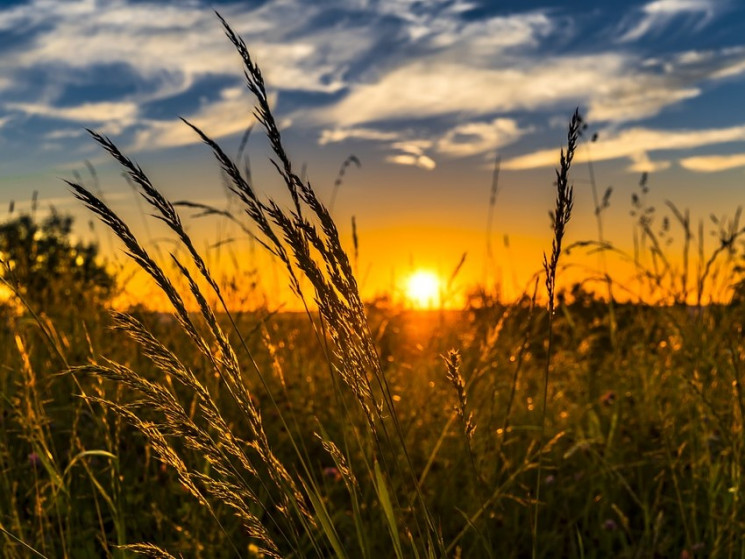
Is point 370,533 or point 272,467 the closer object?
point 272,467

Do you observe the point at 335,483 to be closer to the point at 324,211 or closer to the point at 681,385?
the point at 681,385

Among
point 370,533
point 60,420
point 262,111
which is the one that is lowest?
point 370,533

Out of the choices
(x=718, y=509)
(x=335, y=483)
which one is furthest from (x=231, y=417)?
(x=718, y=509)

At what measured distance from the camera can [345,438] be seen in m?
1.69

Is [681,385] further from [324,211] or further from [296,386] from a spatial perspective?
[324,211]

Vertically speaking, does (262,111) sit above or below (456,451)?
above

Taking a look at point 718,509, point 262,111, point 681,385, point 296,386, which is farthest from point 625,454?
point 262,111

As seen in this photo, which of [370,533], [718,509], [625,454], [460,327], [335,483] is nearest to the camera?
[370,533]

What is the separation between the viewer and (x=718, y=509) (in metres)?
2.82

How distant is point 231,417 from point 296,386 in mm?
507

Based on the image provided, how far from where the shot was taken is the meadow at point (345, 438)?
1.28 metres

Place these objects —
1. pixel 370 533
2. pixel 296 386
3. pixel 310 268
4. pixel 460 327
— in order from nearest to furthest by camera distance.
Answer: pixel 310 268, pixel 370 533, pixel 296 386, pixel 460 327

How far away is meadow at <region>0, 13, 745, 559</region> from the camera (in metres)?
1.28

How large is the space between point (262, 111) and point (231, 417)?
2.77 metres
